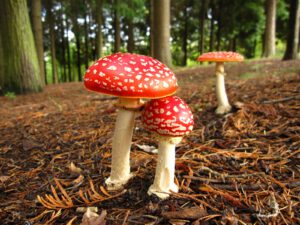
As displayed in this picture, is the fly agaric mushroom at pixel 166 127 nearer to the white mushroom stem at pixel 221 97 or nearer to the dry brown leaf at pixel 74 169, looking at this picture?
the dry brown leaf at pixel 74 169

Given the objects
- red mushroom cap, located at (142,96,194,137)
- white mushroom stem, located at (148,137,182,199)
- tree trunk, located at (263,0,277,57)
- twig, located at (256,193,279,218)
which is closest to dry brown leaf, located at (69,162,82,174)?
white mushroom stem, located at (148,137,182,199)

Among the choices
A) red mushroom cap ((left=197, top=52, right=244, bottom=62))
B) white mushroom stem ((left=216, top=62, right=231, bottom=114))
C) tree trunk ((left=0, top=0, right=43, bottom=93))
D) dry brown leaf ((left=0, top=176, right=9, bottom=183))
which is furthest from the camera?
tree trunk ((left=0, top=0, right=43, bottom=93))

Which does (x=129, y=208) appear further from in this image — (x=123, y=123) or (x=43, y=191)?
(x=43, y=191)

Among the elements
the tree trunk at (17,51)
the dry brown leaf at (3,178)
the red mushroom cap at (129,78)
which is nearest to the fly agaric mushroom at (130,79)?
the red mushroom cap at (129,78)

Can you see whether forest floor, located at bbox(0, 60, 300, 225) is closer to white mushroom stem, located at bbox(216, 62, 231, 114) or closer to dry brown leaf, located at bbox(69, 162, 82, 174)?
dry brown leaf, located at bbox(69, 162, 82, 174)

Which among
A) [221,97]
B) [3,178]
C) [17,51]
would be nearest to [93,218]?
[3,178]
